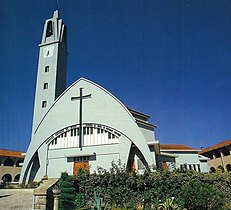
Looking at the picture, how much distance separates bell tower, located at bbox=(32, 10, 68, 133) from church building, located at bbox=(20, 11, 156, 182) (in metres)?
0.57

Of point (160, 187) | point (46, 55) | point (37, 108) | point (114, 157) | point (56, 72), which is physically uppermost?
point (46, 55)

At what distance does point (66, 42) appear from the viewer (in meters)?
34.5

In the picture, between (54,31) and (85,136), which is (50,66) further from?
(85,136)

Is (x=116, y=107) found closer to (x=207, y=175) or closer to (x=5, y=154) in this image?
(x=207, y=175)

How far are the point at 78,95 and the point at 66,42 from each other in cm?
1330

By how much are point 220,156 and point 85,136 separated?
81.6 feet

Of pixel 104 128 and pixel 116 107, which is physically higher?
pixel 116 107

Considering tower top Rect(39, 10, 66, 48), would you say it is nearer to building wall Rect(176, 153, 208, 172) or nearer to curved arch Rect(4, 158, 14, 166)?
curved arch Rect(4, 158, 14, 166)

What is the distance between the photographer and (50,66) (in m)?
30.1

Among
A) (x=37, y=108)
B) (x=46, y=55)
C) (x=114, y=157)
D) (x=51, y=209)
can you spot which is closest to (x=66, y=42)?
(x=46, y=55)

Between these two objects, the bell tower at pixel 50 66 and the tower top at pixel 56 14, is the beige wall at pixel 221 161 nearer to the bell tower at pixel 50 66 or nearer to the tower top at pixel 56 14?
the bell tower at pixel 50 66

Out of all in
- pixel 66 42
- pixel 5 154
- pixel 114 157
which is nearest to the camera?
pixel 114 157

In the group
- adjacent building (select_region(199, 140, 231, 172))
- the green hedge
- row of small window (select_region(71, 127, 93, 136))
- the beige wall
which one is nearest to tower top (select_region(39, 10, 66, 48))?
row of small window (select_region(71, 127, 93, 136))

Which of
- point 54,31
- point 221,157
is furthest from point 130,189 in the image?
point 221,157
